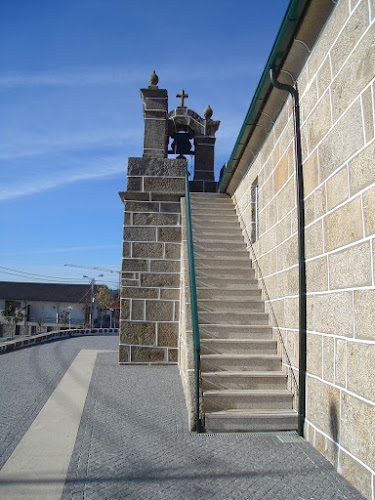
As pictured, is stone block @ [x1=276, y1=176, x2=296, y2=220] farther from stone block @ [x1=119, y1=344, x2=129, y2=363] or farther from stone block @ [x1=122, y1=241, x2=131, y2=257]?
stone block @ [x1=119, y1=344, x2=129, y2=363]

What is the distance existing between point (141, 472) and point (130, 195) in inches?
224

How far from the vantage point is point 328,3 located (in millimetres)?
3369

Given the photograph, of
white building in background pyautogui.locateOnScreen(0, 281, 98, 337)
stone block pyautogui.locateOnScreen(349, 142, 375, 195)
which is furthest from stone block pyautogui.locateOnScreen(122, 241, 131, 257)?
white building in background pyautogui.locateOnScreen(0, 281, 98, 337)

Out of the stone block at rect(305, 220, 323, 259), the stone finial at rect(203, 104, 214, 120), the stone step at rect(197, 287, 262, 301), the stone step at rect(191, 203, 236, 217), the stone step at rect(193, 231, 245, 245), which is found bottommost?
the stone step at rect(197, 287, 262, 301)

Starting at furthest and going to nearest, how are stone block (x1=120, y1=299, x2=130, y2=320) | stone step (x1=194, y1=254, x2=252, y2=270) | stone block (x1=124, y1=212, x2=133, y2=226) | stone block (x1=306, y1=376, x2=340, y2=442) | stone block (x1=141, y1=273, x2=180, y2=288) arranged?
stone block (x1=124, y1=212, x2=133, y2=226) → stone block (x1=141, y1=273, x2=180, y2=288) → stone block (x1=120, y1=299, x2=130, y2=320) → stone step (x1=194, y1=254, x2=252, y2=270) → stone block (x1=306, y1=376, x2=340, y2=442)

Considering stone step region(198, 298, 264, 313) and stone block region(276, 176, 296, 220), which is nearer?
stone block region(276, 176, 296, 220)

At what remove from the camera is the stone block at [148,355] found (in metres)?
7.33

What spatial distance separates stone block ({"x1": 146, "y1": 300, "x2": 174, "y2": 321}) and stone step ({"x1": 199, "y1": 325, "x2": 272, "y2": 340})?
2.48 metres

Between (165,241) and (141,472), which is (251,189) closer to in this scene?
(165,241)

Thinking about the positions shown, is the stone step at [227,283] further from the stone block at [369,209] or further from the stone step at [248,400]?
the stone block at [369,209]

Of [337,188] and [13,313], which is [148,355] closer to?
[337,188]

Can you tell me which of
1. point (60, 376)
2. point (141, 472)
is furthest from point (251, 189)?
point (141, 472)

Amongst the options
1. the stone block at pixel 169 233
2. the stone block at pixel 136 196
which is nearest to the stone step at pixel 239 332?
the stone block at pixel 169 233

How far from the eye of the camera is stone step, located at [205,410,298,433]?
3799 millimetres
